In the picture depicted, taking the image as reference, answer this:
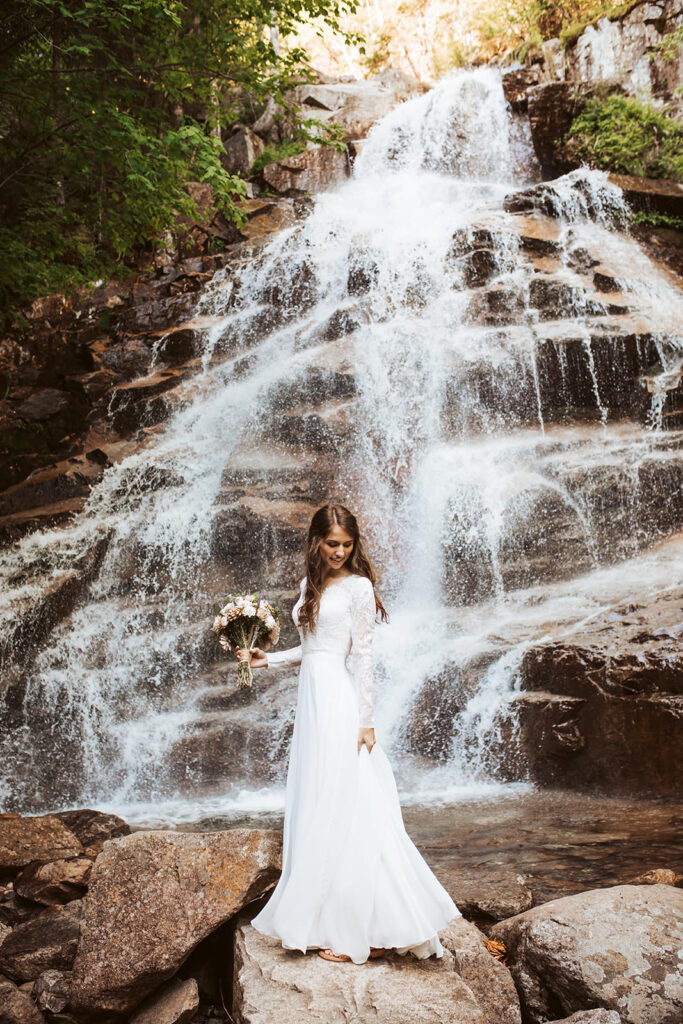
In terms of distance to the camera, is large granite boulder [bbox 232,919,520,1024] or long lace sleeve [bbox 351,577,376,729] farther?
long lace sleeve [bbox 351,577,376,729]

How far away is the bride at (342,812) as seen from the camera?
3.47 metres

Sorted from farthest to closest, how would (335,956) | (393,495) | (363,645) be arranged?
(393,495), (363,645), (335,956)

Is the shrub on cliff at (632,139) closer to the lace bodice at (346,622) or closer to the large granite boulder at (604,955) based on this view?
the lace bodice at (346,622)

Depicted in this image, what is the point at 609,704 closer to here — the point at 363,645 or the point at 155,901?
the point at 363,645

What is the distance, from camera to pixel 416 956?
353 cm

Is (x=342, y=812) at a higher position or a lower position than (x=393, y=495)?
lower

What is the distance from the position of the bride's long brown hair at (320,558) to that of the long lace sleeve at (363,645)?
0.10 m

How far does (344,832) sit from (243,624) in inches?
52.8

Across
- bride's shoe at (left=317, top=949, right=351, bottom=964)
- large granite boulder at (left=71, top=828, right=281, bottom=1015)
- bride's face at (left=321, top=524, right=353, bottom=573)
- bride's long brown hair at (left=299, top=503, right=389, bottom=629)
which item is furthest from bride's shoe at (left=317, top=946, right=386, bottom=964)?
bride's face at (left=321, top=524, right=353, bottom=573)

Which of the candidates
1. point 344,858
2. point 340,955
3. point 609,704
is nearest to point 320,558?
point 344,858

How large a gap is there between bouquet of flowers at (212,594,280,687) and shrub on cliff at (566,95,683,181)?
1672 cm

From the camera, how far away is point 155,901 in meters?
3.93

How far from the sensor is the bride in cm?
347

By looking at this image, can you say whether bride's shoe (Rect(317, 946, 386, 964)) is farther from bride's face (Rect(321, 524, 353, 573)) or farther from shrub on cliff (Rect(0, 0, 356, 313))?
shrub on cliff (Rect(0, 0, 356, 313))
